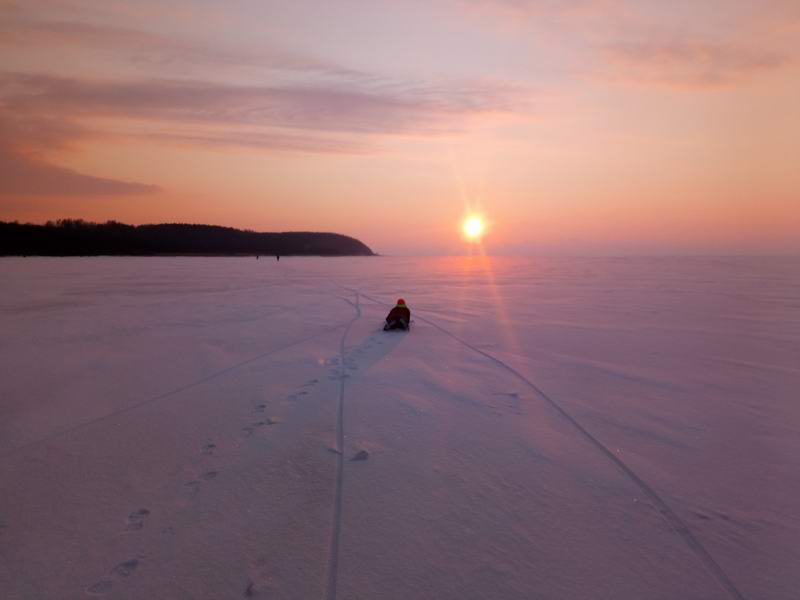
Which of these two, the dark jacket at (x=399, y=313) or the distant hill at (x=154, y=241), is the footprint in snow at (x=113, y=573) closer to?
the dark jacket at (x=399, y=313)

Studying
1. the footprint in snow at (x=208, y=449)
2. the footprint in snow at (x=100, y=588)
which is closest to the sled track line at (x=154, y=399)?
the footprint in snow at (x=208, y=449)

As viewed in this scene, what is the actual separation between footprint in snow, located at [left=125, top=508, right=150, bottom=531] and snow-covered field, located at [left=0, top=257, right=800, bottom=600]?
2 cm

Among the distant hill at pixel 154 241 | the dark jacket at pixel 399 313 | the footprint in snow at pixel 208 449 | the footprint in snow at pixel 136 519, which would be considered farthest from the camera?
the distant hill at pixel 154 241

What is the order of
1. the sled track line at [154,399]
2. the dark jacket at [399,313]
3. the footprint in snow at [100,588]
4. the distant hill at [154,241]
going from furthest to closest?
the distant hill at [154,241] < the dark jacket at [399,313] < the sled track line at [154,399] < the footprint in snow at [100,588]

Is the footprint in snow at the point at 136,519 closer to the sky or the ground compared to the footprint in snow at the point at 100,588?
closer to the sky

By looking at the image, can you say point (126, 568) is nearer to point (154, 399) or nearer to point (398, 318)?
point (154, 399)

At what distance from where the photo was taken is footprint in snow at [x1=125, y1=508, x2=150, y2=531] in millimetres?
2904

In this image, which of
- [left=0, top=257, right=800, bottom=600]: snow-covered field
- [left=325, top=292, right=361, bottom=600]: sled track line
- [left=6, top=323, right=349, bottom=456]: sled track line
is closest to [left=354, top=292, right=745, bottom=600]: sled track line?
[left=0, top=257, right=800, bottom=600]: snow-covered field

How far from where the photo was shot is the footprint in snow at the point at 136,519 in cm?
290

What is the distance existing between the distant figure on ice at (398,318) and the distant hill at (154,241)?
266ft

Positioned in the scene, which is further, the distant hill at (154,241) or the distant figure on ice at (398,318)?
the distant hill at (154,241)

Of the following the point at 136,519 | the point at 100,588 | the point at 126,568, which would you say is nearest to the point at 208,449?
the point at 136,519

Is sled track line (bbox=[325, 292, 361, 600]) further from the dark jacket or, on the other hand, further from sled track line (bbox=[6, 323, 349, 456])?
the dark jacket

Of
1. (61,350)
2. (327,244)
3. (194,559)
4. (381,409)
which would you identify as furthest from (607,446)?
(327,244)
